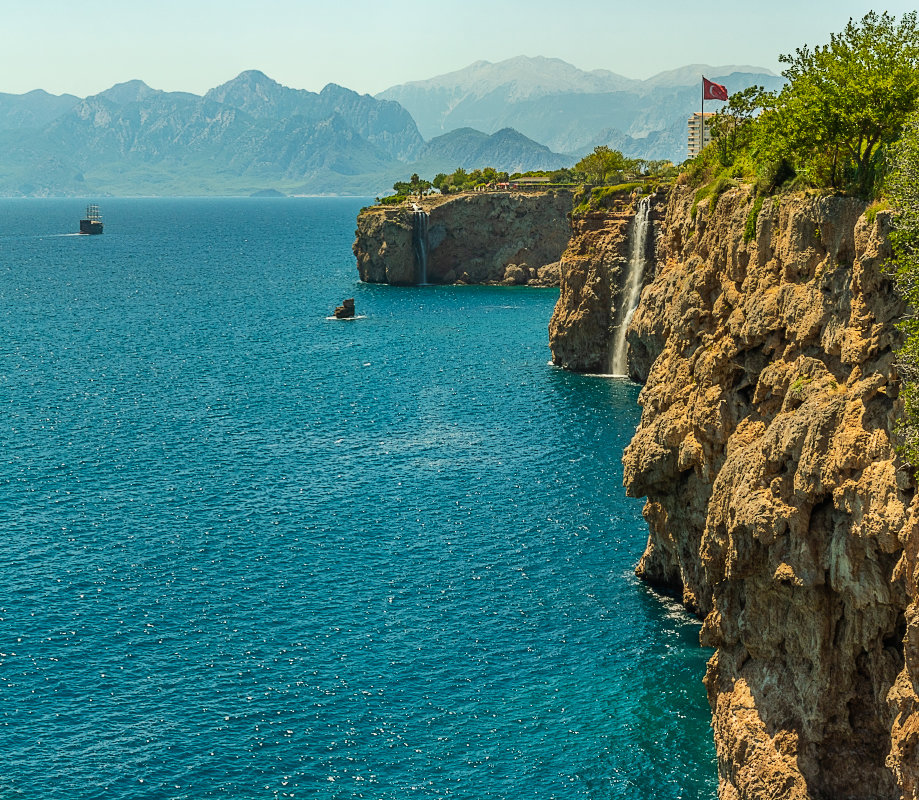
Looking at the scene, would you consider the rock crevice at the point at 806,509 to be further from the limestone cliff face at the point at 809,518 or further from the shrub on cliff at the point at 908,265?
the shrub on cliff at the point at 908,265

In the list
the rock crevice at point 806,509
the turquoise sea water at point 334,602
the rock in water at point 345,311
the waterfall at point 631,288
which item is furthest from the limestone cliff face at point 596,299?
the rock crevice at point 806,509

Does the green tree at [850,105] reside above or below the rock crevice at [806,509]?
above

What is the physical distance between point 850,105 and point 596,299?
3533 inches

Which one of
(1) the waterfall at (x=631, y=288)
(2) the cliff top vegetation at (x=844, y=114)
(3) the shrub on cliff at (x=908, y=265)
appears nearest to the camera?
(3) the shrub on cliff at (x=908, y=265)

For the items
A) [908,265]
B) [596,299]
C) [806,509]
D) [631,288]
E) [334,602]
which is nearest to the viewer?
[908,265]

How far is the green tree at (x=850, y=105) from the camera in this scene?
156 ft

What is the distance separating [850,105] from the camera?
48.1m

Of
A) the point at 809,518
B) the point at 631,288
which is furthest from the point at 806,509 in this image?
the point at 631,288

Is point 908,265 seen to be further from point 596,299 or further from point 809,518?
point 596,299

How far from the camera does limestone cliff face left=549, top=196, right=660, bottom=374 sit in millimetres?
137500

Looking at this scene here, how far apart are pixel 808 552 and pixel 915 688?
7.57m

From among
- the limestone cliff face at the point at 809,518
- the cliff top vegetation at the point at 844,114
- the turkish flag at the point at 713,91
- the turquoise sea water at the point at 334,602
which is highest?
the turkish flag at the point at 713,91

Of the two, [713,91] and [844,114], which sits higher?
[713,91]

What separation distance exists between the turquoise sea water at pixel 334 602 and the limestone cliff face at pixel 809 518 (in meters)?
6.89
